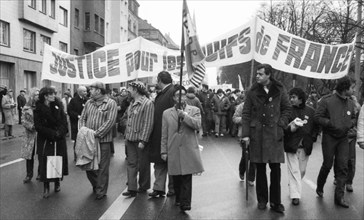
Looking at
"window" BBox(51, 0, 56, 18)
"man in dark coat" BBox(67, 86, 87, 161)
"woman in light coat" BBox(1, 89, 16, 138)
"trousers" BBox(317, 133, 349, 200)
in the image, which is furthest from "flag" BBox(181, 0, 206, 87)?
"window" BBox(51, 0, 56, 18)

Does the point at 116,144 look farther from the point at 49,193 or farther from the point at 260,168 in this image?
the point at 260,168

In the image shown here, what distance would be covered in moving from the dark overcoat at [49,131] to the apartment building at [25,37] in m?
18.8

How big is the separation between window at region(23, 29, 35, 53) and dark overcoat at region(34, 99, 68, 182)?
71.5 feet

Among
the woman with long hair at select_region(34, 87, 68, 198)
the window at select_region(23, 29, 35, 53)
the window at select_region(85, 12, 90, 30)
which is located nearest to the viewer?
the woman with long hair at select_region(34, 87, 68, 198)

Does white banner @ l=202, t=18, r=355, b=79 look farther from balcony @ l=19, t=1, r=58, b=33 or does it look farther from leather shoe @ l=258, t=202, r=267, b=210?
balcony @ l=19, t=1, r=58, b=33

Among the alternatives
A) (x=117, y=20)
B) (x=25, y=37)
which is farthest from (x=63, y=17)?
(x=117, y=20)

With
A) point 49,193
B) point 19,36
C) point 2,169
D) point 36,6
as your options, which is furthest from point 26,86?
point 49,193

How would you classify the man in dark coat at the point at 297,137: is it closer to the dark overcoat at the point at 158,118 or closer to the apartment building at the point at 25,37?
the dark overcoat at the point at 158,118

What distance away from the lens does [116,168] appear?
915 cm

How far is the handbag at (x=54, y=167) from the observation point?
657cm

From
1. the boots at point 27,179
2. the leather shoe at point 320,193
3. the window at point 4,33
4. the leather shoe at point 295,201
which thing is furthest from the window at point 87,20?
the leather shoe at point 295,201

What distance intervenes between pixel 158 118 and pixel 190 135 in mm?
935

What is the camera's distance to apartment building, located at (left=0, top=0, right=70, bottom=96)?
2438 cm

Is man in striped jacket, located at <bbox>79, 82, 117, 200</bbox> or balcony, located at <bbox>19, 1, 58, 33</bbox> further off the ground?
balcony, located at <bbox>19, 1, 58, 33</bbox>
